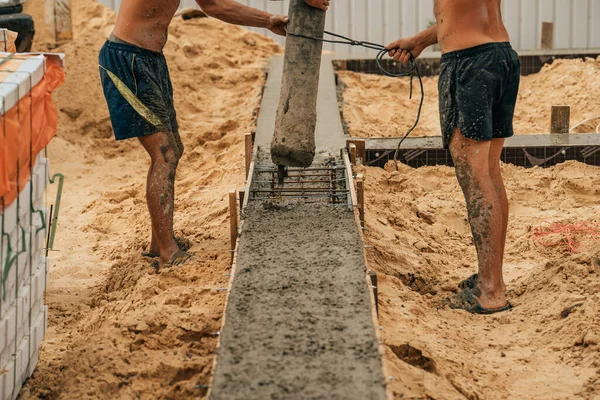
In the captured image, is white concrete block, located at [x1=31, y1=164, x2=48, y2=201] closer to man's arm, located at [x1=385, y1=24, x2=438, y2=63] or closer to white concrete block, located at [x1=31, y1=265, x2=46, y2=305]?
white concrete block, located at [x1=31, y1=265, x2=46, y2=305]

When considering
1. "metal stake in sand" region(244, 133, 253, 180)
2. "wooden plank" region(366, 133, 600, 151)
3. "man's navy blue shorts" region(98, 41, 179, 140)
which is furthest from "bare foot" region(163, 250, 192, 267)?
"wooden plank" region(366, 133, 600, 151)

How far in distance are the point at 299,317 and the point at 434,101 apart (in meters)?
6.77

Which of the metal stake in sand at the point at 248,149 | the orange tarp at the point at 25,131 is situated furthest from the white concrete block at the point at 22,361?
the metal stake in sand at the point at 248,149

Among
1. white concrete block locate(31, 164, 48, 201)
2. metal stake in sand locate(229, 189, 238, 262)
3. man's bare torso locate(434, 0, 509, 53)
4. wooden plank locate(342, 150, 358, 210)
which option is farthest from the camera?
wooden plank locate(342, 150, 358, 210)

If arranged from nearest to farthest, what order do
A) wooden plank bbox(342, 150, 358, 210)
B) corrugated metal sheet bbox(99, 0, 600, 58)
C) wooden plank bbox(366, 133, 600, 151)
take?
wooden plank bbox(342, 150, 358, 210) → wooden plank bbox(366, 133, 600, 151) → corrugated metal sheet bbox(99, 0, 600, 58)

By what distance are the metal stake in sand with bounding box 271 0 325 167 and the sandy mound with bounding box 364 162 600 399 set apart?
0.82 metres

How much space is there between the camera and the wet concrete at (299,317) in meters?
3.03

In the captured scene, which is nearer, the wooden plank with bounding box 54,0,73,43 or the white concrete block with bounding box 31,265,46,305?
the white concrete block with bounding box 31,265,46,305

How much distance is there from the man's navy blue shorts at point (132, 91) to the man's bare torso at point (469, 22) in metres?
1.70

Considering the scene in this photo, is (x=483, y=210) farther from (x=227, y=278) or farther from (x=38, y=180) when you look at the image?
(x=38, y=180)

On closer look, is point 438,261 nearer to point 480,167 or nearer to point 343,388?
point 480,167

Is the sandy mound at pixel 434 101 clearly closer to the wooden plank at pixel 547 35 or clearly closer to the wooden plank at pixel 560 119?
the wooden plank at pixel 560 119

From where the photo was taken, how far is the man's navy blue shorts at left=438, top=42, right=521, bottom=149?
453cm

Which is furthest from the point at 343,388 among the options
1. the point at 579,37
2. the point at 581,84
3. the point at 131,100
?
the point at 579,37
